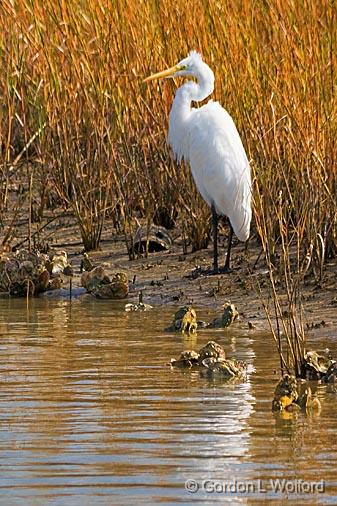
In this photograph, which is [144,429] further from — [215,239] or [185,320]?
[215,239]

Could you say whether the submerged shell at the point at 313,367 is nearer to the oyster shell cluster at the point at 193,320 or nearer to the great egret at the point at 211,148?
the oyster shell cluster at the point at 193,320

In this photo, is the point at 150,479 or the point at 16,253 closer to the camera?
the point at 150,479

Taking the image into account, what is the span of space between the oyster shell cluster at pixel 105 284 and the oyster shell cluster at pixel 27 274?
275mm

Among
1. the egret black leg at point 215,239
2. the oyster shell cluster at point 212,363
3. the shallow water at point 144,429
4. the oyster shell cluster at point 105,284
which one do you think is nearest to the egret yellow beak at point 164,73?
the egret black leg at point 215,239

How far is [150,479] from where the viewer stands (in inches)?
143

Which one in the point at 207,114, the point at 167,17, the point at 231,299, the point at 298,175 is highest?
the point at 167,17

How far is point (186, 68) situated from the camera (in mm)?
8273

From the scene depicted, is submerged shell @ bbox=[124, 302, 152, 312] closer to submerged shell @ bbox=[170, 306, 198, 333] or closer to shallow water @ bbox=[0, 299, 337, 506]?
submerged shell @ bbox=[170, 306, 198, 333]

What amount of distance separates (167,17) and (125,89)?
21.4 inches

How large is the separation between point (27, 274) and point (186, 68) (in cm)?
168

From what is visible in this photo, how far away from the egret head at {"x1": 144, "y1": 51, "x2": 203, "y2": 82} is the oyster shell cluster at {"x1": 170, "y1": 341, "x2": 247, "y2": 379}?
9.80ft

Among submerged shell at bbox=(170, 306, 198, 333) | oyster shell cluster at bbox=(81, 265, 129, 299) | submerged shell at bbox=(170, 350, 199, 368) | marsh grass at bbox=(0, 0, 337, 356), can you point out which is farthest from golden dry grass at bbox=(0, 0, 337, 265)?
submerged shell at bbox=(170, 350, 199, 368)

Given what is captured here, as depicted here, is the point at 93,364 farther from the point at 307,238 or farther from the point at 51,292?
the point at 51,292

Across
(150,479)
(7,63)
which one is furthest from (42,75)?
(150,479)
